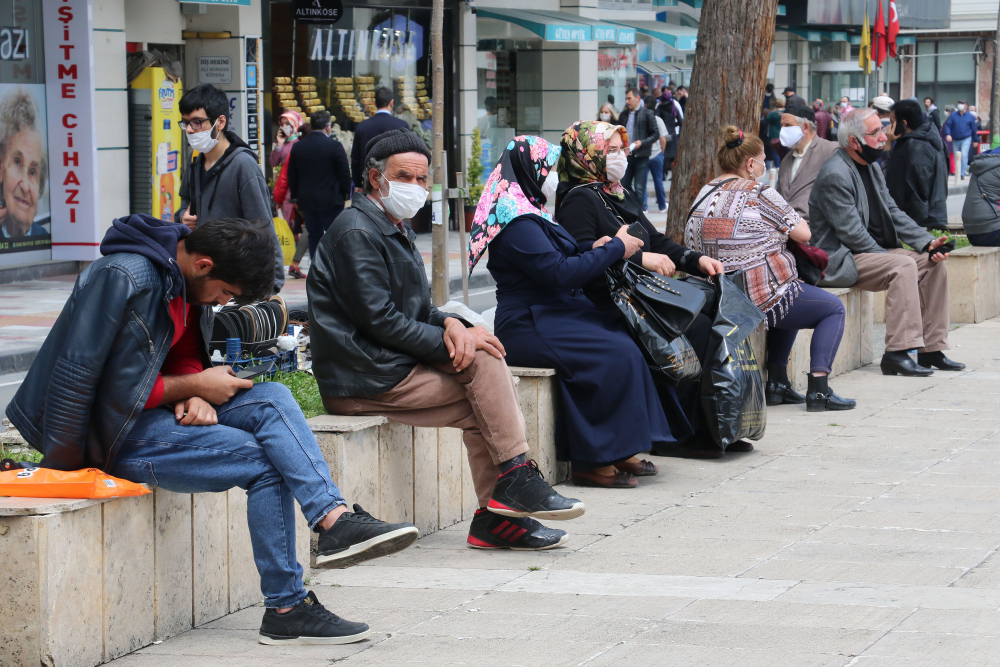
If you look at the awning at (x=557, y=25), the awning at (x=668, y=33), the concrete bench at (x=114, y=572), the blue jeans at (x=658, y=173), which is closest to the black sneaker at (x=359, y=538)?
the concrete bench at (x=114, y=572)

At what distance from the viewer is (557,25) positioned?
21266 millimetres

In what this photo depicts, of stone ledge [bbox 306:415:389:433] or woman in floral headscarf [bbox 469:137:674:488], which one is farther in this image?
woman in floral headscarf [bbox 469:137:674:488]

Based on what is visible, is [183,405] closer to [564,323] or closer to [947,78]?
[564,323]

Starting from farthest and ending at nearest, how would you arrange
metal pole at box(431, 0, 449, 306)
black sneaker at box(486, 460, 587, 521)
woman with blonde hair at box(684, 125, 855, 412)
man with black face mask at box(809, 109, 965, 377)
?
metal pole at box(431, 0, 449, 306) < man with black face mask at box(809, 109, 965, 377) < woman with blonde hair at box(684, 125, 855, 412) < black sneaker at box(486, 460, 587, 521)

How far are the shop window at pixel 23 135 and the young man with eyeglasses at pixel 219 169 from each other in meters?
7.59

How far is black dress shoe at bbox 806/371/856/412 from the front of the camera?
7793 mm

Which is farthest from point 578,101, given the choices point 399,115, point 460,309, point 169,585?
point 169,585

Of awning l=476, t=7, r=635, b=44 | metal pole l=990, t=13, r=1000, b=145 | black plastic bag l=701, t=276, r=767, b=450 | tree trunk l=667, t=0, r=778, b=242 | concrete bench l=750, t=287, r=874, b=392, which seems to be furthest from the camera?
metal pole l=990, t=13, r=1000, b=145

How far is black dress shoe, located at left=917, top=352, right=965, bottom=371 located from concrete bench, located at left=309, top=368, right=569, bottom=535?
397cm

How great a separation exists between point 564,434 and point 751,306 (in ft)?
4.27

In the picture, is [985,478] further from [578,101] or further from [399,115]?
[578,101]

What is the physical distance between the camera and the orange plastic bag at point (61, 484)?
3.70 m

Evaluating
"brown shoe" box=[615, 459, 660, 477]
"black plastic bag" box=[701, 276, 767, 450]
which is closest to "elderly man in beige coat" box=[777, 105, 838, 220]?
"black plastic bag" box=[701, 276, 767, 450]

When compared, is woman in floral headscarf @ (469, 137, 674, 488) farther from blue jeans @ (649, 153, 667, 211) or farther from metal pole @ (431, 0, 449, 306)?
blue jeans @ (649, 153, 667, 211)
